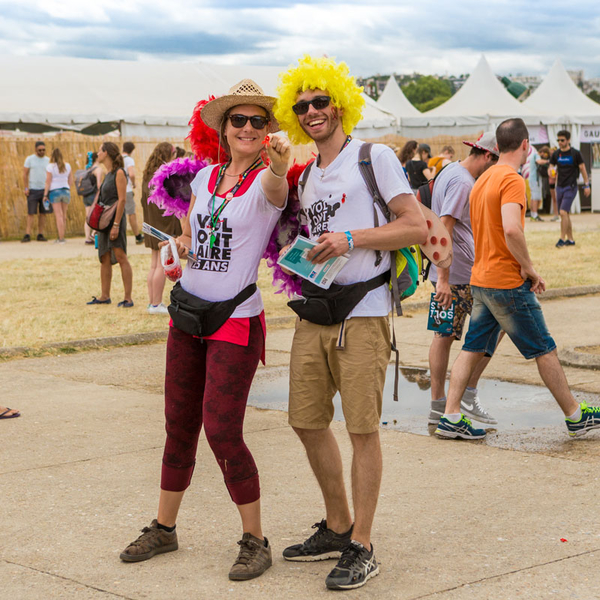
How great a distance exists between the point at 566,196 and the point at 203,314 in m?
15.2

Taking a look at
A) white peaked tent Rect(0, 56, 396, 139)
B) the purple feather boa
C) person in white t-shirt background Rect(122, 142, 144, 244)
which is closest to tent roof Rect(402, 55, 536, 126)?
white peaked tent Rect(0, 56, 396, 139)

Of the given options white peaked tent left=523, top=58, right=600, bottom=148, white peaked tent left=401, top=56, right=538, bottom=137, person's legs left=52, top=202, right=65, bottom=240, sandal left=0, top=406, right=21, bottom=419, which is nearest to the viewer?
sandal left=0, top=406, right=21, bottom=419

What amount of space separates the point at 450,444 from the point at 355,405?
2291 millimetres

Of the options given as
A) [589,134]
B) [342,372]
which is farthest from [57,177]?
[342,372]

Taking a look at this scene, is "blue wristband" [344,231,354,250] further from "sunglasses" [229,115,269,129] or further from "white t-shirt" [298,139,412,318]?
"sunglasses" [229,115,269,129]

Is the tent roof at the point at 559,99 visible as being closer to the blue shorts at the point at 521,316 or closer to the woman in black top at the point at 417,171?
the woman in black top at the point at 417,171

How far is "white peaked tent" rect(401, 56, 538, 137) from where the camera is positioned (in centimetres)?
2841

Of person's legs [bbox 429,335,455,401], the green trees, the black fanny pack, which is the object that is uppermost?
the green trees

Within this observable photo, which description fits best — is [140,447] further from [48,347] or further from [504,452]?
[48,347]

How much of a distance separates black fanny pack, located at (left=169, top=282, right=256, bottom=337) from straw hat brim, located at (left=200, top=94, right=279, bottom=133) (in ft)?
2.51

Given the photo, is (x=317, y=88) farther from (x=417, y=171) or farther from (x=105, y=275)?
(x=417, y=171)

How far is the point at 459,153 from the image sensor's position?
28.7 meters

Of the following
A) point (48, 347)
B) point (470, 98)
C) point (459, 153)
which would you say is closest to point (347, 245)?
point (48, 347)

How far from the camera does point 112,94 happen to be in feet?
80.0
